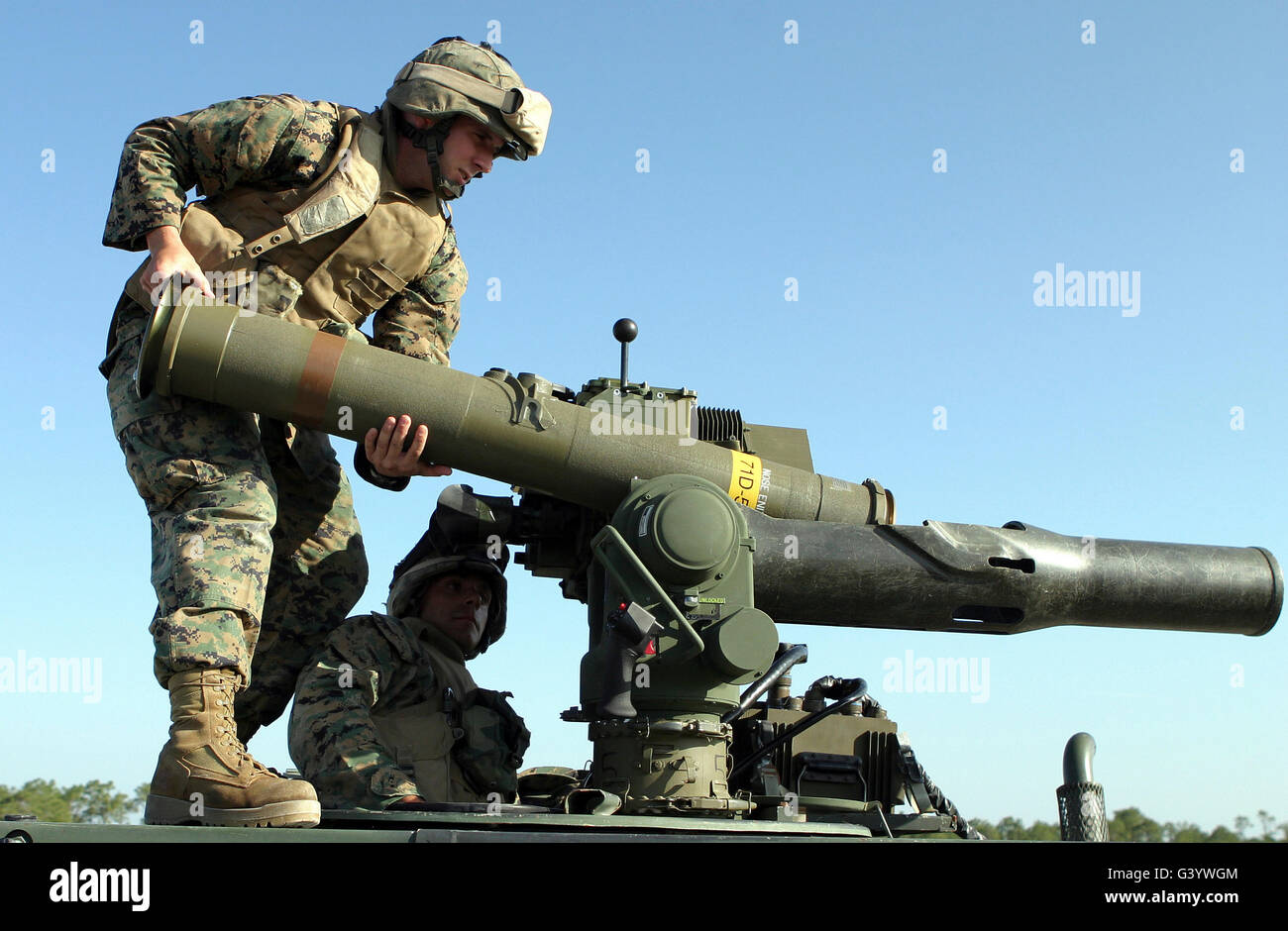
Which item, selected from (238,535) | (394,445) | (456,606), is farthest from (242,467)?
(456,606)

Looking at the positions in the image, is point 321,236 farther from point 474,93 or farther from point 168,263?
point 474,93

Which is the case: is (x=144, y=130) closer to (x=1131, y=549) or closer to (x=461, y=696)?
(x=461, y=696)

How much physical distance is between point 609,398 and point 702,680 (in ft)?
4.15

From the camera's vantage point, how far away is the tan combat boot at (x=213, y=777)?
368 cm

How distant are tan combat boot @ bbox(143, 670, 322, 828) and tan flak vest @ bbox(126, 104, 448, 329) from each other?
146 centimetres

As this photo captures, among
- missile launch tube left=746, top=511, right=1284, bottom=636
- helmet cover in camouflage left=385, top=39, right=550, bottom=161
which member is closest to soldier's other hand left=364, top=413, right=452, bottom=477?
helmet cover in camouflage left=385, top=39, right=550, bottom=161

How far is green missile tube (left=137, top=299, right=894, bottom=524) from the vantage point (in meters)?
4.48

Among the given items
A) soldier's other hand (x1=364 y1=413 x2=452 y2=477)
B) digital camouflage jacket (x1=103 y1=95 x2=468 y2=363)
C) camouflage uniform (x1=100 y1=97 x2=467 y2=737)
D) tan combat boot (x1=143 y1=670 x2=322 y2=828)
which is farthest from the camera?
soldier's other hand (x1=364 y1=413 x2=452 y2=477)

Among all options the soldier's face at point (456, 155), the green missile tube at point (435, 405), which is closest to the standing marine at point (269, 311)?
the soldier's face at point (456, 155)

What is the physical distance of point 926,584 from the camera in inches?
202

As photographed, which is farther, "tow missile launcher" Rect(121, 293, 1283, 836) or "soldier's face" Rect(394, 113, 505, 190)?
"soldier's face" Rect(394, 113, 505, 190)

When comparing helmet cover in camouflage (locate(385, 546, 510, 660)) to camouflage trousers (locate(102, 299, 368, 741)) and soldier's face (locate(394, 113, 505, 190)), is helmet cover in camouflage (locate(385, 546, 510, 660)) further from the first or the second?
soldier's face (locate(394, 113, 505, 190))

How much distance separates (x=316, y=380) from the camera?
4.60 metres
